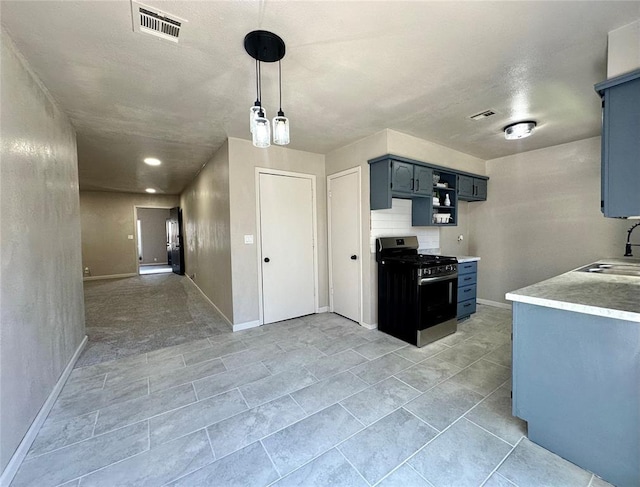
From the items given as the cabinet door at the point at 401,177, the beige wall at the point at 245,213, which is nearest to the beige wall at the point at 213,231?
the beige wall at the point at 245,213

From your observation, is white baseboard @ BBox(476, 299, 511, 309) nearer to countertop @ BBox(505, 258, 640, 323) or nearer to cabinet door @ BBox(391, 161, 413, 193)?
countertop @ BBox(505, 258, 640, 323)

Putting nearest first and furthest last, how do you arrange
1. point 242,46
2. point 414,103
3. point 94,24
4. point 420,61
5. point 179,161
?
1. point 94,24
2. point 242,46
3. point 420,61
4. point 414,103
5. point 179,161

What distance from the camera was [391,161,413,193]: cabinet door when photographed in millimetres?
3211

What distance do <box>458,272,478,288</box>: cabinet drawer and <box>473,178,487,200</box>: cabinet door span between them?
1.37 metres

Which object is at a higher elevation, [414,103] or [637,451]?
[414,103]

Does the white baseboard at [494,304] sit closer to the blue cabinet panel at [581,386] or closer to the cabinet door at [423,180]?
the cabinet door at [423,180]

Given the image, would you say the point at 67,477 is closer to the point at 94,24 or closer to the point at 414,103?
the point at 94,24

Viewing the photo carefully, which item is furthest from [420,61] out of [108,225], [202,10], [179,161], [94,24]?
[108,225]

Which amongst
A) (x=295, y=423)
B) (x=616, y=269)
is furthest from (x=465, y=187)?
(x=295, y=423)

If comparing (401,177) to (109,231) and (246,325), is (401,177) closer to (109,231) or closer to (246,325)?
(246,325)

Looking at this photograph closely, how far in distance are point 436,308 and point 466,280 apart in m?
1.04

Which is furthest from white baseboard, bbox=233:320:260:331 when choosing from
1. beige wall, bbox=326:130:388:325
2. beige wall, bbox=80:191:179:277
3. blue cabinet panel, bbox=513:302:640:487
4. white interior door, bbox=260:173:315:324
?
beige wall, bbox=80:191:179:277

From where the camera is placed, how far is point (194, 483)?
1.38 meters

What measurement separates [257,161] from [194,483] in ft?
10.7
